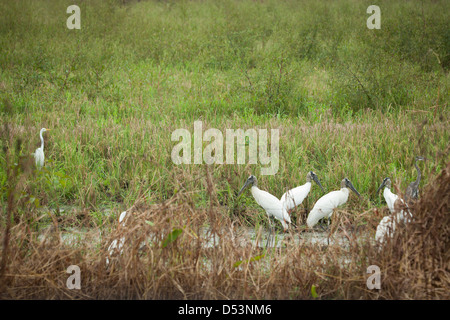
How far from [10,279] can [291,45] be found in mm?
8917

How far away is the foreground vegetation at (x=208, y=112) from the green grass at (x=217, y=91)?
0.11 feet

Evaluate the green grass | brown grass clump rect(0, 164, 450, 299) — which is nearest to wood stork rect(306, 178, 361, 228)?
the green grass

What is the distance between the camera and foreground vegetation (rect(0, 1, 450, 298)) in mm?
3191

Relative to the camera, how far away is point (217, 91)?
8.38 meters

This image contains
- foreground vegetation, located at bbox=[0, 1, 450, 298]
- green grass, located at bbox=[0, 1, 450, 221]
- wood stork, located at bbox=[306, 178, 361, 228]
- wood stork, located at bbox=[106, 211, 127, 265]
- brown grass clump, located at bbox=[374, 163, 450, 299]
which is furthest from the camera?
green grass, located at bbox=[0, 1, 450, 221]

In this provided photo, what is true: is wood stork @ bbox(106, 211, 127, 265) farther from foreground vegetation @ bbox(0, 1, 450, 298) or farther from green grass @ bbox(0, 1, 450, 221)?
green grass @ bbox(0, 1, 450, 221)

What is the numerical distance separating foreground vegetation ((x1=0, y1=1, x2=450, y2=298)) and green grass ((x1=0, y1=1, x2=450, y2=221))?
34 mm

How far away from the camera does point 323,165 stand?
5371 millimetres

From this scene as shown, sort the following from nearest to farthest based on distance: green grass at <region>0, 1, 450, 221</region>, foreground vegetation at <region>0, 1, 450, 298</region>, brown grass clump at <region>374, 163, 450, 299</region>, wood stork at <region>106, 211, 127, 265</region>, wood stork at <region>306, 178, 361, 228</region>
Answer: brown grass clump at <region>374, 163, 450, 299</region>
wood stork at <region>106, 211, 127, 265</region>
foreground vegetation at <region>0, 1, 450, 298</region>
wood stork at <region>306, 178, 361, 228</region>
green grass at <region>0, 1, 450, 221</region>

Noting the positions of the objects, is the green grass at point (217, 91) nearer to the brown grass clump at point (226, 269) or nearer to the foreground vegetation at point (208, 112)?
the foreground vegetation at point (208, 112)

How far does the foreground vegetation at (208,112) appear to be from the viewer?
319cm

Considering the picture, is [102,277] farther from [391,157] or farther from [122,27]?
[122,27]

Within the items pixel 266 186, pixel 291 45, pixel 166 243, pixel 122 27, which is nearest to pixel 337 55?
pixel 291 45

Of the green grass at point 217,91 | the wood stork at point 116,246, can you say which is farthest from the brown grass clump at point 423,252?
the wood stork at point 116,246
